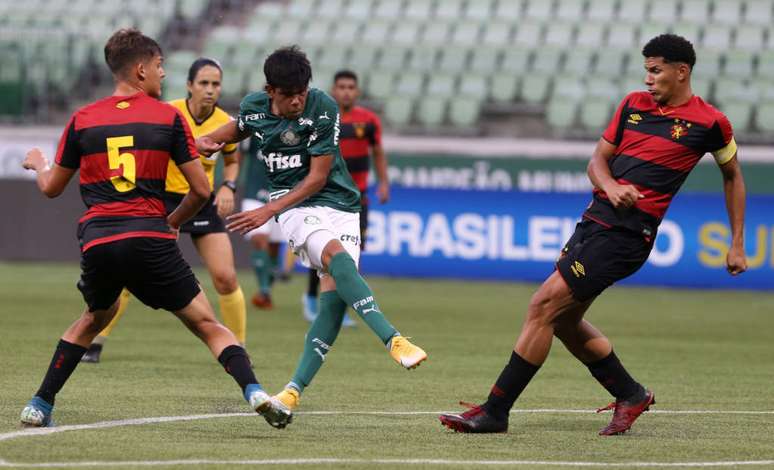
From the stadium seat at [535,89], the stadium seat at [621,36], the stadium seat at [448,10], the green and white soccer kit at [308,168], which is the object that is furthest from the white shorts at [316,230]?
the stadium seat at [448,10]

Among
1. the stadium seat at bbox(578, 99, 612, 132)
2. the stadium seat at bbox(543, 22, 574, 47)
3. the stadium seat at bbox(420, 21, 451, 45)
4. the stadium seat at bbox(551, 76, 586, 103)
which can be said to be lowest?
the stadium seat at bbox(578, 99, 612, 132)

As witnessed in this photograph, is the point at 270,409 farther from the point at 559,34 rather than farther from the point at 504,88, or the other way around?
the point at 559,34

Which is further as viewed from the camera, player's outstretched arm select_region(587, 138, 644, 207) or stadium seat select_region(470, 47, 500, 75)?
stadium seat select_region(470, 47, 500, 75)

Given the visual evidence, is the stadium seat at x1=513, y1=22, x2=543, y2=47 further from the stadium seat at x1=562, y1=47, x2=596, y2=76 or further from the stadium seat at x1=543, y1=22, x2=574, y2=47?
the stadium seat at x1=562, y1=47, x2=596, y2=76

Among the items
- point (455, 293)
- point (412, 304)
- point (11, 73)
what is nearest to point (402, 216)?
point (455, 293)

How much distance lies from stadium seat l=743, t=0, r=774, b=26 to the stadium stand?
3 centimetres

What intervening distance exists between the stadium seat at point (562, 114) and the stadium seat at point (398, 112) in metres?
2.28

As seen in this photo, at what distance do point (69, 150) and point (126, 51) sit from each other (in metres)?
0.55

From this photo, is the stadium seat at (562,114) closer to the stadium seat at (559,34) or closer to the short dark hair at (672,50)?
the stadium seat at (559,34)

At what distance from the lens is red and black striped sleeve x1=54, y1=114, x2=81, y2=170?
7238 mm

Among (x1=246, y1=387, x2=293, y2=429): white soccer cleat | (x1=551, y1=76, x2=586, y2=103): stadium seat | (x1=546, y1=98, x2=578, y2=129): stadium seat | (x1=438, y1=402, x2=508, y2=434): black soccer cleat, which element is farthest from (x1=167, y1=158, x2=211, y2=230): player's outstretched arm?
(x1=551, y1=76, x2=586, y2=103): stadium seat

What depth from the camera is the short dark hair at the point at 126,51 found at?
726cm

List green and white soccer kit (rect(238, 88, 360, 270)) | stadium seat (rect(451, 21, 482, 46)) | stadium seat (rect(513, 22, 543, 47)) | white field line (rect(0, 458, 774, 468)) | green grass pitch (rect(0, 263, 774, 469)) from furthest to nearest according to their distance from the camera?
stadium seat (rect(451, 21, 482, 46)), stadium seat (rect(513, 22, 543, 47)), green and white soccer kit (rect(238, 88, 360, 270)), green grass pitch (rect(0, 263, 774, 469)), white field line (rect(0, 458, 774, 468))

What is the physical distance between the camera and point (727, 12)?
26.1m
